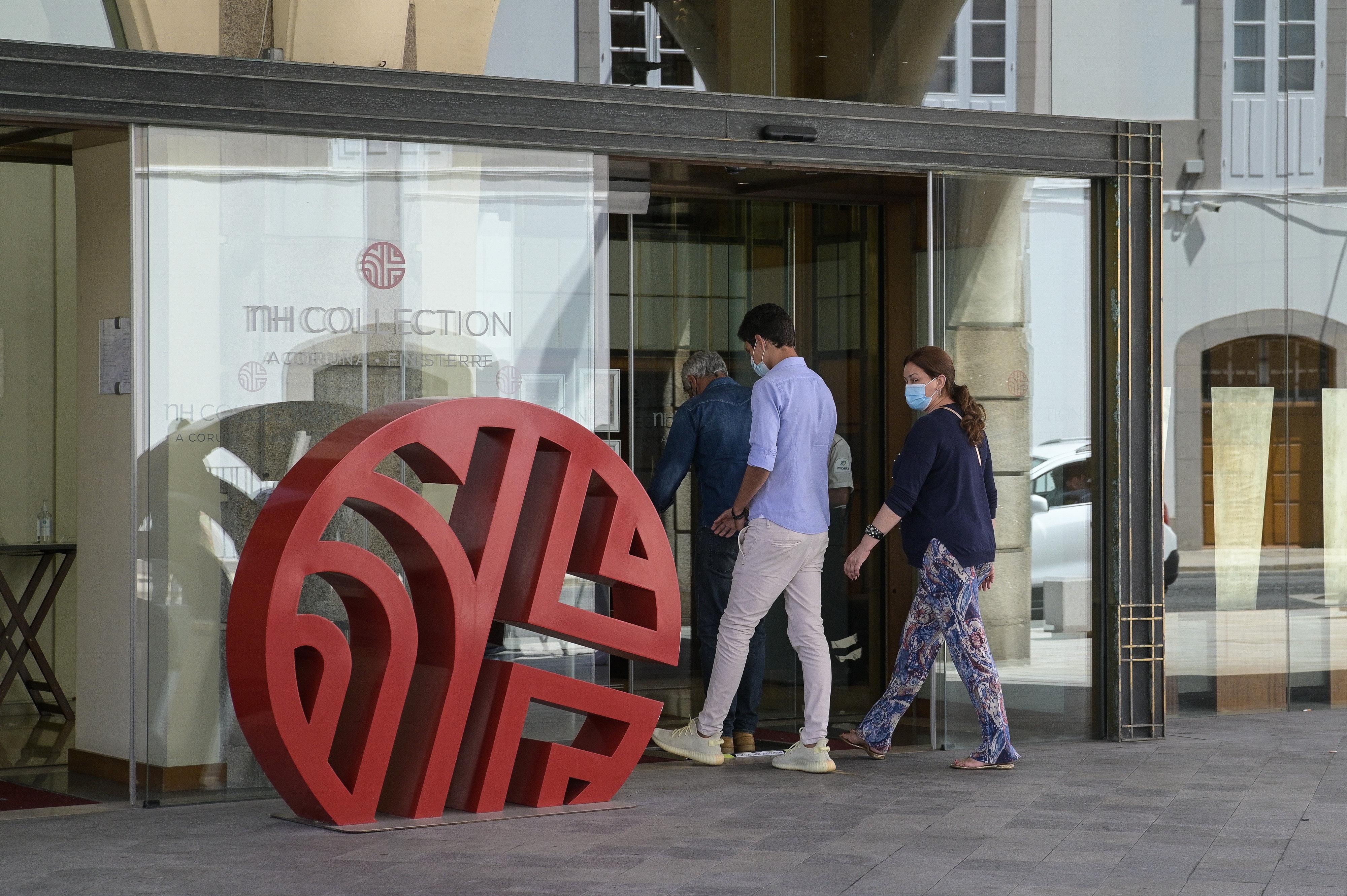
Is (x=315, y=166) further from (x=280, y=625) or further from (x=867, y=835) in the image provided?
(x=867, y=835)

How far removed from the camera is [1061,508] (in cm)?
764

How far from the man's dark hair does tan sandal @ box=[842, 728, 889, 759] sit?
1.73m

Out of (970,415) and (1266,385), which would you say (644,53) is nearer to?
(970,415)

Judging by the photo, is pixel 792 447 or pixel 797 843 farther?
pixel 792 447

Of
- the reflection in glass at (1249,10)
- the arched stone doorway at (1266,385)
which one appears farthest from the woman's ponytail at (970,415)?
the reflection in glass at (1249,10)

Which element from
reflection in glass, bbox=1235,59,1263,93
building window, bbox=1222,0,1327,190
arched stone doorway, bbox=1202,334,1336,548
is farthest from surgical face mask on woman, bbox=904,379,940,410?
reflection in glass, bbox=1235,59,1263,93

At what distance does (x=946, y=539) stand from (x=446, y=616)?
2.30m

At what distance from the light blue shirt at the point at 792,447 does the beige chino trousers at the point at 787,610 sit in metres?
0.07

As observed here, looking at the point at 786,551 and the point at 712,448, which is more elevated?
the point at 712,448

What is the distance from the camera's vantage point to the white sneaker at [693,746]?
6809mm

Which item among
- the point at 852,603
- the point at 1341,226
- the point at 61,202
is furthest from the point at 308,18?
the point at 1341,226

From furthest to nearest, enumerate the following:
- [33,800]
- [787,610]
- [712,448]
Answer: [712,448], [787,610], [33,800]

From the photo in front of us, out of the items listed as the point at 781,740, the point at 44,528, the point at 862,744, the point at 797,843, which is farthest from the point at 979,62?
the point at 44,528

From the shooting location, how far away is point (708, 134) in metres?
7.04
